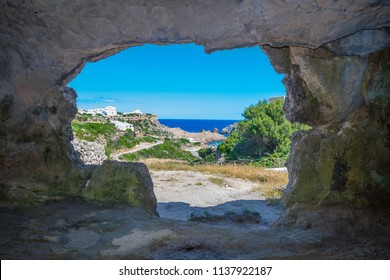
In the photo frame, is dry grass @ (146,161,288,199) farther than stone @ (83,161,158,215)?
Yes

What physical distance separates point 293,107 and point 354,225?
278 cm

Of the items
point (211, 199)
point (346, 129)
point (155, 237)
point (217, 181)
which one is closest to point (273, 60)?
point (346, 129)

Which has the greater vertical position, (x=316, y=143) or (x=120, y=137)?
(x=120, y=137)

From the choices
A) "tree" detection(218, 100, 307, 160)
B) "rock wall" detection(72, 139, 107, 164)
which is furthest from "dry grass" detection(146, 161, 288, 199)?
"tree" detection(218, 100, 307, 160)

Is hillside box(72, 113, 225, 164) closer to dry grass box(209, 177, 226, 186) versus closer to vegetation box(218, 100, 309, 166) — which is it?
dry grass box(209, 177, 226, 186)

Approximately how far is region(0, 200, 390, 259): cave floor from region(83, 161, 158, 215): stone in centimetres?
59

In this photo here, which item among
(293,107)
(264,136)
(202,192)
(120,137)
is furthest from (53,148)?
(120,137)

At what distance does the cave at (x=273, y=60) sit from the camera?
4.97 meters

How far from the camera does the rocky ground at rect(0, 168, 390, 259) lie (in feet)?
13.6

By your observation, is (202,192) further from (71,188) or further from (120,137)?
(120,137)

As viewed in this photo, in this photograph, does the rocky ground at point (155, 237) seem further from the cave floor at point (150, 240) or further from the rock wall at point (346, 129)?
the rock wall at point (346, 129)

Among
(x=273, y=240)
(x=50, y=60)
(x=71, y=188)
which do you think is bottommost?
(x=273, y=240)

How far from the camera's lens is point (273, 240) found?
4730 millimetres

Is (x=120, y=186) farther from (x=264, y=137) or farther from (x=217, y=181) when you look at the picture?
(x=264, y=137)
